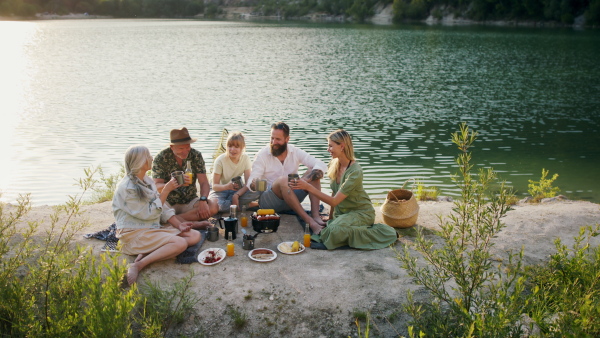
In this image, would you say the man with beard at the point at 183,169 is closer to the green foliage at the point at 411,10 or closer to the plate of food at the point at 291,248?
the plate of food at the point at 291,248

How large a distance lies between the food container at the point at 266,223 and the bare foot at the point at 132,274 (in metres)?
1.67

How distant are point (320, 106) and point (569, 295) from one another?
1620 centimetres

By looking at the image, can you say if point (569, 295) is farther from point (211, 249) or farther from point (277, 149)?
point (277, 149)

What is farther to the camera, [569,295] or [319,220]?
[319,220]

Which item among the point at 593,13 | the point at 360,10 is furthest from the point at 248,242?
the point at 360,10

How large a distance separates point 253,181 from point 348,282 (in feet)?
7.03

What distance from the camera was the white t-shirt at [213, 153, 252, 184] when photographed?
7.53m

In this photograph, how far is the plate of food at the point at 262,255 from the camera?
5737 millimetres

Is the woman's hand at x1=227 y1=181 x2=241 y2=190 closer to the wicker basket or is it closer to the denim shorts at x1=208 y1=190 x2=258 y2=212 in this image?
the denim shorts at x1=208 y1=190 x2=258 y2=212

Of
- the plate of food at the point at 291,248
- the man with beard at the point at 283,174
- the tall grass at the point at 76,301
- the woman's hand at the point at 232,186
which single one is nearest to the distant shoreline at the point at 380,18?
the man with beard at the point at 283,174

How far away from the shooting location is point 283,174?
7445 millimetres

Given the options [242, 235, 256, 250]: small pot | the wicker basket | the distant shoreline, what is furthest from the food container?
the distant shoreline

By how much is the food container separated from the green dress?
1.75 feet

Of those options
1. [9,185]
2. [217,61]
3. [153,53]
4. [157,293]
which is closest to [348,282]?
[157,293]
